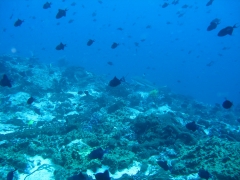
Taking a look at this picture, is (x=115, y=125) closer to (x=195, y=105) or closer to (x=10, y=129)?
(x=10, y=129)

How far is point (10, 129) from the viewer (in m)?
13.7

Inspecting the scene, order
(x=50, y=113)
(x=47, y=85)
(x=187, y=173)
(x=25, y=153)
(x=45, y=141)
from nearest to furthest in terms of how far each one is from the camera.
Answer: (x=187, y=173) → (x=25, y=153) → (x=45, y=141) → (x=50, y=113) → (x=47, y=85)

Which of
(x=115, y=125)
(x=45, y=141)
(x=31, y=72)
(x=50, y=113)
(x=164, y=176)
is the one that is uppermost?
(x=31, y=72)

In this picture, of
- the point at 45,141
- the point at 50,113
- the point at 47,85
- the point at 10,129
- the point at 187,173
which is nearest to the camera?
the point at 187,173

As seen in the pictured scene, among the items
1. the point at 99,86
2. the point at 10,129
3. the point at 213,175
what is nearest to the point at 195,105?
the point at 99,86

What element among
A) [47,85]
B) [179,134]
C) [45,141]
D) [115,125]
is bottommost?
[45,141]

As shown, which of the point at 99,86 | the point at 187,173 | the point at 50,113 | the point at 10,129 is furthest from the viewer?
the point at 99,86

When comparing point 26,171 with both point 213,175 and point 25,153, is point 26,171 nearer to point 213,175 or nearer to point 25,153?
point 25,153

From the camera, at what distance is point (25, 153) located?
29.1 ft

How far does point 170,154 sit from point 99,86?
54.8 ft

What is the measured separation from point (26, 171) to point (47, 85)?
586 inches

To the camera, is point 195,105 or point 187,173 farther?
point 195,105

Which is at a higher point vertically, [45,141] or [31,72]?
[31,72]

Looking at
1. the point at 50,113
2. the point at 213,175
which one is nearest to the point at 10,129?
the point at 50,113
